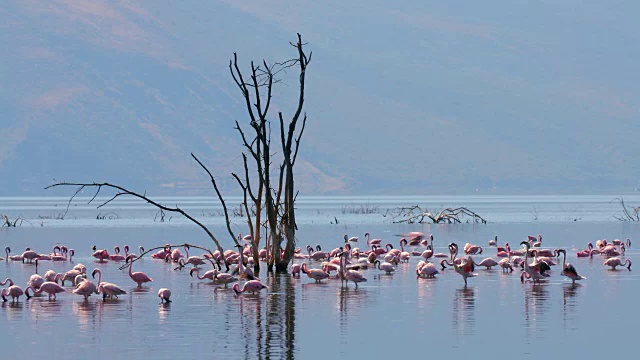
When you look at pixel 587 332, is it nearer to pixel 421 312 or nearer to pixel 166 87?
pixel 421 312

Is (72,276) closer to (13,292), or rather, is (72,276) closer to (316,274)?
(13,292)

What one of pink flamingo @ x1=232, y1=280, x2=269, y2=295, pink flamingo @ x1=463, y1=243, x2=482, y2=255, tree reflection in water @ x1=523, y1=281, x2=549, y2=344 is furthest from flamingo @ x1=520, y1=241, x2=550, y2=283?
pink flamingo @ x1=463, y1=243, x2=482, y2=255

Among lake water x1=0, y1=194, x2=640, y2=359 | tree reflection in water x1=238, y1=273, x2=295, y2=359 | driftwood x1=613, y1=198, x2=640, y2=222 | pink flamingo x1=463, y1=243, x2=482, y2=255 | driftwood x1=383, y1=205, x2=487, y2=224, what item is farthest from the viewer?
driftwood x1=613, y1=198, x2=640, y2=222

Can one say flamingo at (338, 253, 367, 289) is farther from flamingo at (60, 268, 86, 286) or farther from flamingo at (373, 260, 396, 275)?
flamingo at (60, 268, 86, 286)

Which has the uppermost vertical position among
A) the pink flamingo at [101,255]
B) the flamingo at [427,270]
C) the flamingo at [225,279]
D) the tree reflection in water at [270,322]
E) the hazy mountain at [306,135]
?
the hazy mountain at [306,135]

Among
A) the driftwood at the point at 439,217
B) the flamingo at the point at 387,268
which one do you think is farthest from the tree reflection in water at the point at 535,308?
the driftwood at the point at 439,217

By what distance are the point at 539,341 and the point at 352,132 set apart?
169m

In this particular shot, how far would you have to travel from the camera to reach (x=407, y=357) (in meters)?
15.0

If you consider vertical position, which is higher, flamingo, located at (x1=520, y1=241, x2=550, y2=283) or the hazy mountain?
the hazy mountain

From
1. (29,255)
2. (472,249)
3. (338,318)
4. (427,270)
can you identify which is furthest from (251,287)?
(472,249)

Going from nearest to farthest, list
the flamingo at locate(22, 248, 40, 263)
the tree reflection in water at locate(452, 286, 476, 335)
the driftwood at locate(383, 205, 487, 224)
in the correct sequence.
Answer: the tree reflection in water at locate(452, 286, 476, 335)
the flamingo at locate(22, 248, 40, 263)
the driftwood at locate(383, 205, 487, 224)

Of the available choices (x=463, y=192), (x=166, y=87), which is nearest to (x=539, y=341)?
(x=463, y=192)

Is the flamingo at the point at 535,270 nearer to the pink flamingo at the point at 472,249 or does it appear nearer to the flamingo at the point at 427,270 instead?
the flamingo at the point at 427,270

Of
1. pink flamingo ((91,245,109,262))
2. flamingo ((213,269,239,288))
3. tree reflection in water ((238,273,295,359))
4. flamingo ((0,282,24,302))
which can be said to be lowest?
tree reflection in water ((238,273,295,359))
